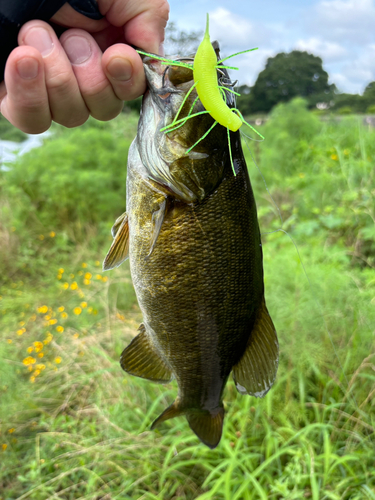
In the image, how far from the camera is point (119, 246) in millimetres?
1324

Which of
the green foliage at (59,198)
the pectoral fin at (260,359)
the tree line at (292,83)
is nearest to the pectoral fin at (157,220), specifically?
the pectoral fin at (260,359)

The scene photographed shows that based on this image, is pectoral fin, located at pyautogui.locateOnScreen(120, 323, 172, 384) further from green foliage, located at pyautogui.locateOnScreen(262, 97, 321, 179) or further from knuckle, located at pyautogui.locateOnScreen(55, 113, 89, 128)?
green foliage, located at pyautogui.locateOnScreen(262, 97, 321, 179)

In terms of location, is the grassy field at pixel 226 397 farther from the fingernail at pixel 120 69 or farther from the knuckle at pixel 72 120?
the knuckle at pixel 72 120

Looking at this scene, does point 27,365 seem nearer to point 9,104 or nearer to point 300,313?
point 300,313

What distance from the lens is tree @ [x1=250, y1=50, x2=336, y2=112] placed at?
29.4 feet

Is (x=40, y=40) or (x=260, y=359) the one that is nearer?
(x=40, y=40)

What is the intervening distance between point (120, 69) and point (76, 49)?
223 mm

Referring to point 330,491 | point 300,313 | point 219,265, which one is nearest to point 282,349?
point 300,313

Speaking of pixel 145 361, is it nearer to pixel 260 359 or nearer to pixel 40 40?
pixel 260 359

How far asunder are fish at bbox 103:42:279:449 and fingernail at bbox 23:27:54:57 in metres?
0.29

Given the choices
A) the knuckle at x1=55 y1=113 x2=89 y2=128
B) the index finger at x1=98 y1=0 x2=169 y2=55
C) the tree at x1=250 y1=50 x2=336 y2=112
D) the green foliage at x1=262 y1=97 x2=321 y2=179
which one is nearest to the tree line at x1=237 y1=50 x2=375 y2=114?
the tree at x1=250 y1=50 x2=336 y2=112

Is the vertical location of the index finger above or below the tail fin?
above

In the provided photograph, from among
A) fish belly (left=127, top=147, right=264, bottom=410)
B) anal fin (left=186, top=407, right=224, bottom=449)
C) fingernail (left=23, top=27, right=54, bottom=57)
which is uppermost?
fingernail (left=23, top=27, right=54, bottom=57)

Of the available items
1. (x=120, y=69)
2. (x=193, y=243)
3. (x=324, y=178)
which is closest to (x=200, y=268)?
(x=193, y=243)
